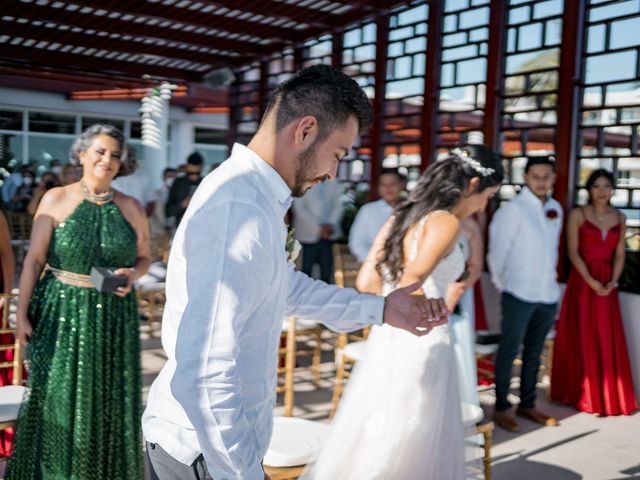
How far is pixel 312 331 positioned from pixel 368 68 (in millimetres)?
3560

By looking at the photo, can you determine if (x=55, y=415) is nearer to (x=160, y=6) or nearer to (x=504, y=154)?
(x=504, y=154)

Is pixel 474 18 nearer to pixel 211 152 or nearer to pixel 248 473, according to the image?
pixel 248 473

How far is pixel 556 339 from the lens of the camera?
507cm

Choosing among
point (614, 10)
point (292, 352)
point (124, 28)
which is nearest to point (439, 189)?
point (292, 352)

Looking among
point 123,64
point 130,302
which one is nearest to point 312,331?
point 130,302

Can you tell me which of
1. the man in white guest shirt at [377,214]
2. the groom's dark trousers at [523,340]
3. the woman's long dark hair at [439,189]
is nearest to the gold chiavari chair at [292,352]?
the woman's long dark hair at [439,189]

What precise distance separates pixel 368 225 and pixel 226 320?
4.74 meters

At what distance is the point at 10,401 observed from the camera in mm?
2859

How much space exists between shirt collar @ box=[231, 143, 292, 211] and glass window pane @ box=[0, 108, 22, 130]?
11393 mm

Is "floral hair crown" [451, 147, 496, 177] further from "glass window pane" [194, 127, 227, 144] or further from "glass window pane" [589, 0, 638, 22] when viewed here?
"glass window pane" [194, 127, 227, 144]

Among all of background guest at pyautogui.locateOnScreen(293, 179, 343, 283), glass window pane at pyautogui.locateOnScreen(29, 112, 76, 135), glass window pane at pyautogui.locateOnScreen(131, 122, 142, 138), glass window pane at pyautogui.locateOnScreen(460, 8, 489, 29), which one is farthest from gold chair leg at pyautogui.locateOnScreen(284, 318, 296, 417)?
Answer: glass window pane at pyautogui.locateOnScreen(131, 122, 142, 138)

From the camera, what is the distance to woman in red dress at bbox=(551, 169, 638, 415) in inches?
188

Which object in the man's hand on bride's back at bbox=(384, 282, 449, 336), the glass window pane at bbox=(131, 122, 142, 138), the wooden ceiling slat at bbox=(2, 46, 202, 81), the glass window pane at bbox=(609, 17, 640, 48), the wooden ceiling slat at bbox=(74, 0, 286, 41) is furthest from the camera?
the glass window pane at bbox=(131, 122, 142, 138)

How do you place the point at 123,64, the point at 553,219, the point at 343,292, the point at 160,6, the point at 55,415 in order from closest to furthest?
the point at 343,292 < the point at 55,415 < the point at 553,219 < the point at 160,6 < the point at 123,64
